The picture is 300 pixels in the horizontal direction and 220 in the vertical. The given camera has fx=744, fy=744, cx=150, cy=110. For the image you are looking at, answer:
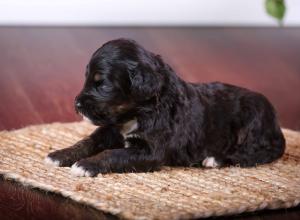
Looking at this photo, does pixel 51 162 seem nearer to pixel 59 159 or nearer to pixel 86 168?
pixel 59 159

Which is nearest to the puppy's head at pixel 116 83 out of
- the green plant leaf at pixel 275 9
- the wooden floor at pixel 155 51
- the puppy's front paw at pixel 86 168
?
the puppy's front paw at pixel 86 168

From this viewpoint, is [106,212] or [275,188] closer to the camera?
[106,212]

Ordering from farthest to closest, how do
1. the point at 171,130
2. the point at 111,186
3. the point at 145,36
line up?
the point at 145,36 → the point at 171,130 → the point at 111,186

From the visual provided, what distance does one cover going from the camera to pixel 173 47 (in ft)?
19.6

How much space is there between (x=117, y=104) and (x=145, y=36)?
3.18 m

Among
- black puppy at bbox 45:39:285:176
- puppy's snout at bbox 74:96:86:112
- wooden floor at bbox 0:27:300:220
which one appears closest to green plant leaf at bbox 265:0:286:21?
black puppy at bbox 45:39:285:176

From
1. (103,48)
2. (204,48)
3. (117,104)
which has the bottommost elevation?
(204,48)

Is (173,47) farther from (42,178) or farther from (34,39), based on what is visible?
(42,178)

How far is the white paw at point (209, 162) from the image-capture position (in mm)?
3182

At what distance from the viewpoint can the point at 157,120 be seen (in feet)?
9.87

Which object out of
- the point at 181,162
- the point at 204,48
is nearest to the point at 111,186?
the point at 181,162

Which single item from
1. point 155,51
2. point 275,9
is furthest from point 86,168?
point 155,51

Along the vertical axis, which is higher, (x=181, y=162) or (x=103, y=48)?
(x=103, y=48)

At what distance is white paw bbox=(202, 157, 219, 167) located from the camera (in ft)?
10.4
